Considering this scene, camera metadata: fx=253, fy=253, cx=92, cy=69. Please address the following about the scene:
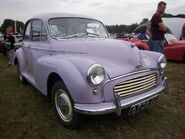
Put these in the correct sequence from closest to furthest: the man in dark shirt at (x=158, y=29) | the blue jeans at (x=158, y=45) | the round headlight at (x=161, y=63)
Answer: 1. the round headlight at (x=161, y=63)
2. the man in dark shirt at (x=158, y=29)
3. the blue jeans at (x=158, y=45)

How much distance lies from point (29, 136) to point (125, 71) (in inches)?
63.4

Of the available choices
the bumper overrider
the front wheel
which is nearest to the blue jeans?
the bumper overrider

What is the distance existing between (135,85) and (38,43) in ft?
7.10

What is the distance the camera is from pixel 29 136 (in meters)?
3.52

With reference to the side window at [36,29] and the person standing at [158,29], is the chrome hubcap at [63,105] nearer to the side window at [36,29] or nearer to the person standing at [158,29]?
the side window at [36,29]

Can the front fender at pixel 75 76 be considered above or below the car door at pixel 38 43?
below

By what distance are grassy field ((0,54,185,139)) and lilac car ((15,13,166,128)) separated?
25 cm

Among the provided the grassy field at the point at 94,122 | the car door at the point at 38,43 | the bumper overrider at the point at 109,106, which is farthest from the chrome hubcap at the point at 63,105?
the car door at the point at 38,43

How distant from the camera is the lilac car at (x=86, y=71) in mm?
3182

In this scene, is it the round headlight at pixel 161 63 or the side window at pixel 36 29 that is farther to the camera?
the side window at pixel 36 29

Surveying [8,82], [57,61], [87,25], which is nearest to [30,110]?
[57,61]

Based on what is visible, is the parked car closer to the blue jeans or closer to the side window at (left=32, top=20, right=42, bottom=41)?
the blue jeans

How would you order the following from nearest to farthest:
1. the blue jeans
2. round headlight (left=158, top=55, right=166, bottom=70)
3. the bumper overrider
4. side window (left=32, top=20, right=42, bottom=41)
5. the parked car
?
the bumper overrider
round headlight (left=158, top=55, right=166, bottom=70)
side window (left=32, top=20, right=42, bottom=41)
the blue jeans
the parked car

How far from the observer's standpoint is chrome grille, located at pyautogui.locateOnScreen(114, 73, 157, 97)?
332 cm
